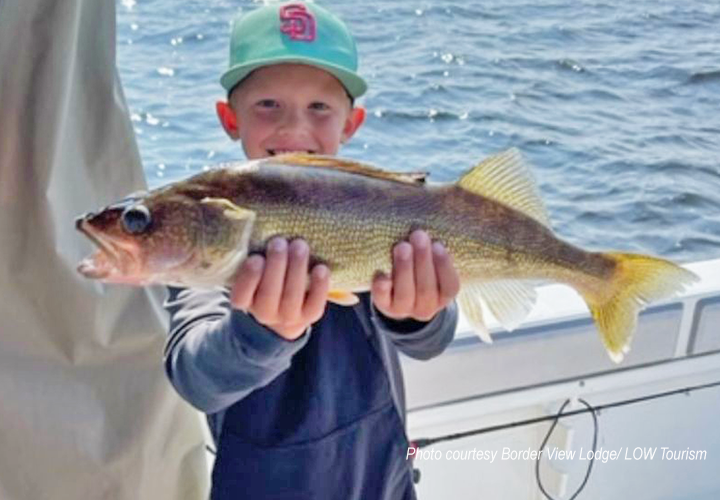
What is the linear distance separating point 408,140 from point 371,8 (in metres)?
2.91

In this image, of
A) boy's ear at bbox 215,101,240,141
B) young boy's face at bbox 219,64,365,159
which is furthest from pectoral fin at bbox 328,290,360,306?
boy's ear at bbox 215,101,240,141

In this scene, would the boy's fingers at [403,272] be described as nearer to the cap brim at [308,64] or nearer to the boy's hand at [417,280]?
the boy's hand at [417,280]

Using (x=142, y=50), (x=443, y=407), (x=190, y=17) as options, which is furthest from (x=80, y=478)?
(x=190, y=17)

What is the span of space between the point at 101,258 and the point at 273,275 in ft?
0.78

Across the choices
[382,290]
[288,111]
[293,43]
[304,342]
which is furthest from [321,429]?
[293,43]

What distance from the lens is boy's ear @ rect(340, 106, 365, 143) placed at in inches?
88.2

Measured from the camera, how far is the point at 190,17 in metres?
8.83

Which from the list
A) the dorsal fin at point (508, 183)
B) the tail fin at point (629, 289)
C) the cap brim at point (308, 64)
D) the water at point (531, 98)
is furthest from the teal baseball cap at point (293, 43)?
the water at point (531, 98)

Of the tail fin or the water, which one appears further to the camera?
the water

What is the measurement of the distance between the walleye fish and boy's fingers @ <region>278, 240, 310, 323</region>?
2 cm

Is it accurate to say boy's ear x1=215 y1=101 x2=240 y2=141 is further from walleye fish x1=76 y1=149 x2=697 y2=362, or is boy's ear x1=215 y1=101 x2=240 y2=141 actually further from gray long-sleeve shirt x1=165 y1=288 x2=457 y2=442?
walleye fish x1=76 y1=149 x2=697 y2=362

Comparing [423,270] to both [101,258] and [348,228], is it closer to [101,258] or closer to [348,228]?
[348,228]

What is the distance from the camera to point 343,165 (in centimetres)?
172

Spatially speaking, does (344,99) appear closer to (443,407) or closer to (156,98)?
(443,407)
